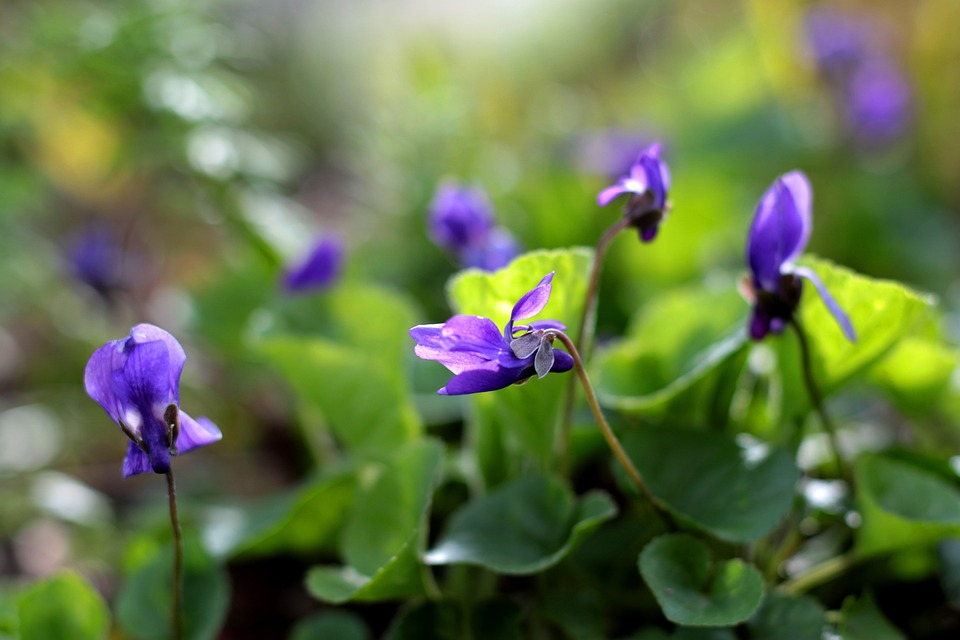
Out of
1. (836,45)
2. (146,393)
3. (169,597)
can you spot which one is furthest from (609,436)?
(836,45)

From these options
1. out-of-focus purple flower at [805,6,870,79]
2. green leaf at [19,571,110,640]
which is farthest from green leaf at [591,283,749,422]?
out-of-focus purple flower at [805,6,870,79]

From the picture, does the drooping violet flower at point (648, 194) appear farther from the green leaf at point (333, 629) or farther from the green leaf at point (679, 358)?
the green leaf at point (333, 629)

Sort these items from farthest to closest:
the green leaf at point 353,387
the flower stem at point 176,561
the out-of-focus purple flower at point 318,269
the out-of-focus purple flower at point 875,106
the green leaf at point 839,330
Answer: the out-of-focus purple flower at point 875,106 < the out-of-focus purple flower at point 318,269 < the green leaf at point 353,387 < the green leaf at point 839,330 < the flower stem at point 176,561

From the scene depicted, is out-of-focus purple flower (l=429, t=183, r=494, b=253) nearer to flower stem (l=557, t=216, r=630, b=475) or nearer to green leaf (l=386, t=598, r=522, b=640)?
→ flower stem (l=557, t=216, r=630, b=475)

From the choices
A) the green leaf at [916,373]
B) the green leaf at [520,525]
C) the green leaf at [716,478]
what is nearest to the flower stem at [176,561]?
the green leaf at [520,525]

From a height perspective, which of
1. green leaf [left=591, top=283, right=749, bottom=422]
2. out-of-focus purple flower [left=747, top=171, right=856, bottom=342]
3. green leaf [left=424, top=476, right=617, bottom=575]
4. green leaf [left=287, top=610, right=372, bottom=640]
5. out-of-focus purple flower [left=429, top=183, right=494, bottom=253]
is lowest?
green leaf [left=287, top=610, right=372, bottom=640]

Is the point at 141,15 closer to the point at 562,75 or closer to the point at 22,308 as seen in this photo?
the point at 22,308

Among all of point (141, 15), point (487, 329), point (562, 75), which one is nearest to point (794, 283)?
point (487, 329)
